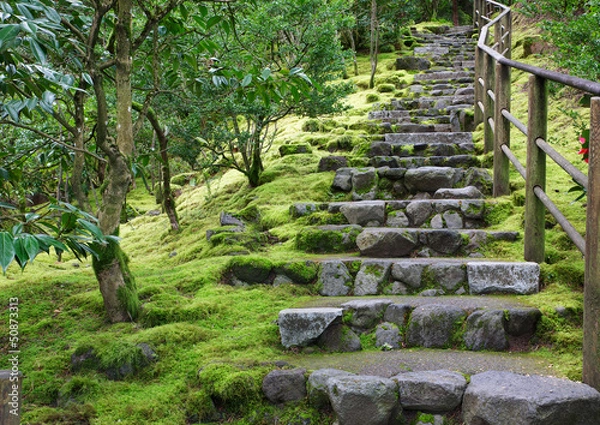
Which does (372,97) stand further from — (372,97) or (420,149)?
(420,149)

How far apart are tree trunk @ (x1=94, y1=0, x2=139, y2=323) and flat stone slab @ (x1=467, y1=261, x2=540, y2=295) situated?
224 cm

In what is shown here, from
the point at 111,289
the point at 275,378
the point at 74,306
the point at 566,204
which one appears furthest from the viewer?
the point at 566,204

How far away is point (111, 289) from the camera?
133 inches

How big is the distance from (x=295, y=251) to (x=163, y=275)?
109 centimetres

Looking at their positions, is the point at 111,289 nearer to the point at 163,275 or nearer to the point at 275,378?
the point at 163,275

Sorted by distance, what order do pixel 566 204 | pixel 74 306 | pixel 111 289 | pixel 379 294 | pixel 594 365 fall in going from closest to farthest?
pixel 594 365
pixel 111 289
pixel 379 294
pixel 74 306
pixel 566 204

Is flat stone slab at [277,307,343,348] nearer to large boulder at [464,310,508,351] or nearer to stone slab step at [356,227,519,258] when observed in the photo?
large boulder at [464,310,508,351]

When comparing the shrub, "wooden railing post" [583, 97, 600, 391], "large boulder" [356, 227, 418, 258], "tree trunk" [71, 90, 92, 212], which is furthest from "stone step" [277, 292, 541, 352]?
the shrub

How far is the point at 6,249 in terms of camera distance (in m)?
1.44

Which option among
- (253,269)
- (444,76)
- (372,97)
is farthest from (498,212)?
(444,76)

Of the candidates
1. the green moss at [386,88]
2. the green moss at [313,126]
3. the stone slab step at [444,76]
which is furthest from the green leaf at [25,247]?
the stone slab step at [444,76]

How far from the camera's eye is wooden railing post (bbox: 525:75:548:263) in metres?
3.37

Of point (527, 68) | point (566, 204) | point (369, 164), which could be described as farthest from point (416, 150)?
point (527, 68)

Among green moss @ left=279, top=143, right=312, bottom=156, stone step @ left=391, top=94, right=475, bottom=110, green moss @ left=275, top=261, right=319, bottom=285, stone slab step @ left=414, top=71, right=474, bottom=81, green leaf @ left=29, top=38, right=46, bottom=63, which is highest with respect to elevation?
green leaf @ left=29, top=38, right=46, bottom=63
